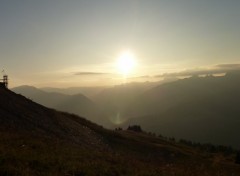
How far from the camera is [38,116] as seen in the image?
49656mm

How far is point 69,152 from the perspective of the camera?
2300 cm

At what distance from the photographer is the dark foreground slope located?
17.0m

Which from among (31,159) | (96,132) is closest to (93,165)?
(31,159)

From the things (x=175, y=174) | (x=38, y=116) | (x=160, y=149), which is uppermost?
(x=38, y=116)

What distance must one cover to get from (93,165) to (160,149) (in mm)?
39542

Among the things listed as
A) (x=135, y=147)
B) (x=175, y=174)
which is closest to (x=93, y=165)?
(x=175, y=174)

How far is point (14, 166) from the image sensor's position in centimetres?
1504

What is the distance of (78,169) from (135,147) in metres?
39.0

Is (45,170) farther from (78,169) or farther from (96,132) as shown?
(96,132)

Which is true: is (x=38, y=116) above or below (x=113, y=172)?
above

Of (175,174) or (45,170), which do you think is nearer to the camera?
(45,170)

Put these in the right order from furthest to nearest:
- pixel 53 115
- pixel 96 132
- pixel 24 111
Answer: pixel 96 132
pixel 53 115
pixel 24 111

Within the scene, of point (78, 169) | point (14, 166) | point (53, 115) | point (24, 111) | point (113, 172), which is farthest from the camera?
point (53, 115)

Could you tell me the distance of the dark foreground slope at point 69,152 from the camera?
1695 cm
